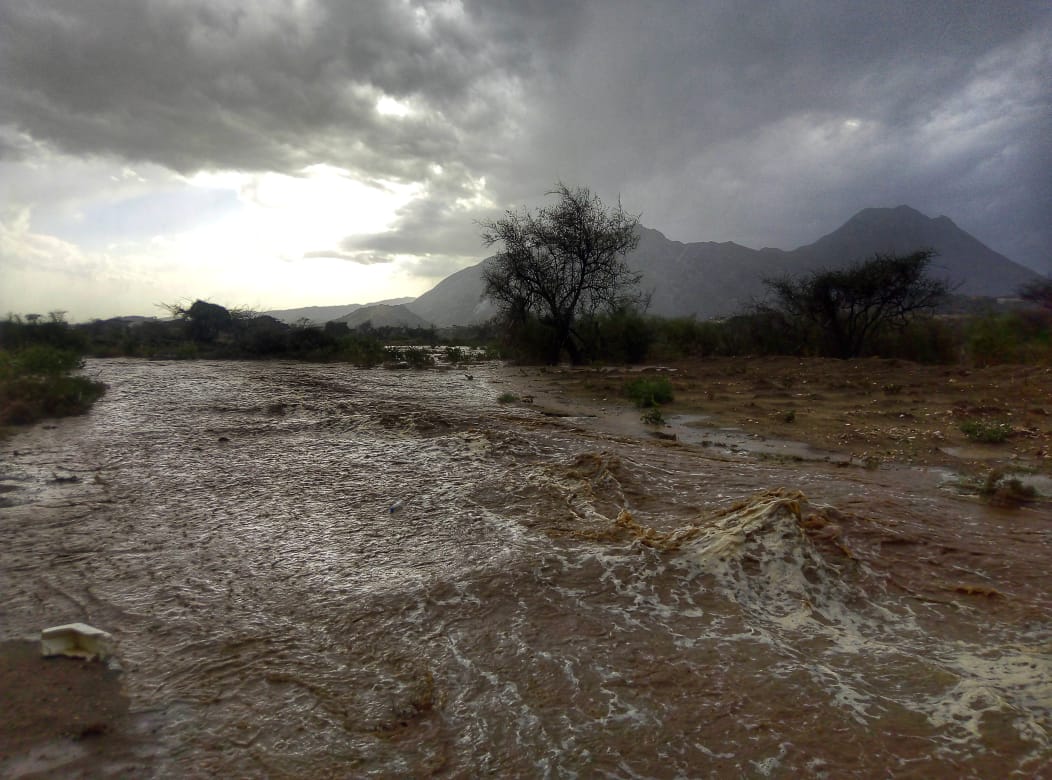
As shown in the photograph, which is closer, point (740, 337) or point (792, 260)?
point (740, 337)

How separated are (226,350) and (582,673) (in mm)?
31378

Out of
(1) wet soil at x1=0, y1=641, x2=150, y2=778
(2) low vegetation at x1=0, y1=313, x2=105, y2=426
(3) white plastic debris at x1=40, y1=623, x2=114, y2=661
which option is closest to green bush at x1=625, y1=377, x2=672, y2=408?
(3) white plastic debris at x1=40, y1=623, x2=114, y2=661

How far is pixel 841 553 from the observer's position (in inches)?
156

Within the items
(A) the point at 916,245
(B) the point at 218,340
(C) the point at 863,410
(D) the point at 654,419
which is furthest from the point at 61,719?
(A) the point at 916,245

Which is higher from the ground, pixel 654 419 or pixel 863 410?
pixel 863 410

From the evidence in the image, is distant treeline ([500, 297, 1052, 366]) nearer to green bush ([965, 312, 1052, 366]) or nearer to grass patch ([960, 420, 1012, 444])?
green bush ([965, 312, 1052, 366])

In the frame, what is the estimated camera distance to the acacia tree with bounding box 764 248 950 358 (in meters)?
20.4

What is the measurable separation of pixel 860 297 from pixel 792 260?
375 ft

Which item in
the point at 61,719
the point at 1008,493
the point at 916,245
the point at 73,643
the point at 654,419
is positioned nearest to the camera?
the point at 61,719

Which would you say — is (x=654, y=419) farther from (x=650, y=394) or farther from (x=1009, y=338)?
(x=1009, y=338)

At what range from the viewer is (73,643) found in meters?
2.95

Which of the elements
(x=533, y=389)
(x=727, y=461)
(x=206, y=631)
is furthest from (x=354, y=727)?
(x=533, y=389)

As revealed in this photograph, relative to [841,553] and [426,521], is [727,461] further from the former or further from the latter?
[426,521]

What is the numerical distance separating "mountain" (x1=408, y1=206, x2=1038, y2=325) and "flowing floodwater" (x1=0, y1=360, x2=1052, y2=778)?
97.6 m
